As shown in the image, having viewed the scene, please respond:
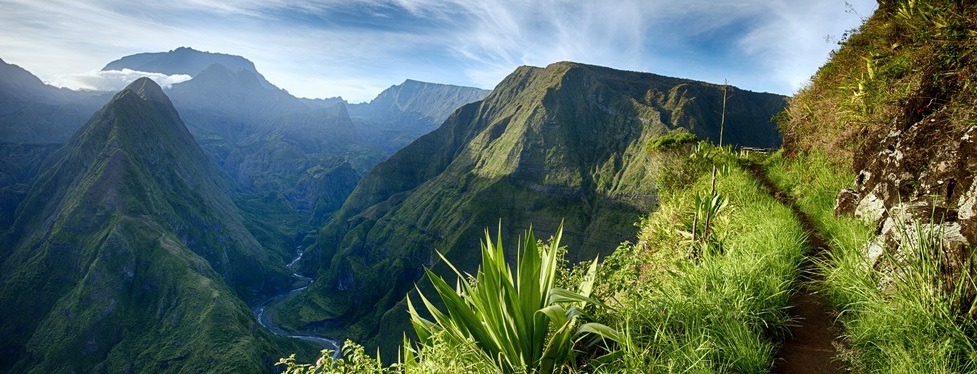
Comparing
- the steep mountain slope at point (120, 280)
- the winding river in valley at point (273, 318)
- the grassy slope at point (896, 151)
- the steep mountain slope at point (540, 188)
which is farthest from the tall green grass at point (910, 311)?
the winding river in valley at point (273, 318)

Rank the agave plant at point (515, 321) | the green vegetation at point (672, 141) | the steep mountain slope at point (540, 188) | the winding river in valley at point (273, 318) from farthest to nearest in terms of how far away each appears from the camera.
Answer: the steep mountain slope at point (540, 188), the winding river in valley at point (273, 318), the green vegetation at point (672, 141), the agave plant at point (515, 321)

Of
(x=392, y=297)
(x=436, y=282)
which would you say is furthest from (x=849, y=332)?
(x=392, y=297)

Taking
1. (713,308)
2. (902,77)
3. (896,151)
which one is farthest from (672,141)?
(713,308)

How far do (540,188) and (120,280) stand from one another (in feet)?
430

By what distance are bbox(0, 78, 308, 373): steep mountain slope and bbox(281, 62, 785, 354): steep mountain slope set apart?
36591 mm

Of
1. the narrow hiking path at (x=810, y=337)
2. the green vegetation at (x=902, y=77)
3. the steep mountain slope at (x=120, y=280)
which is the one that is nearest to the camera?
the narrow hiking path at (x=810, y=337)

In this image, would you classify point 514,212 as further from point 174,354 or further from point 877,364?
point 877,364

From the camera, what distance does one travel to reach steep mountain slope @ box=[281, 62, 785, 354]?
13075 cm

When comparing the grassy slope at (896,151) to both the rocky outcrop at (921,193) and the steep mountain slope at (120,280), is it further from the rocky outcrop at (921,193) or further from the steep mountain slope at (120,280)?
the steep mountain slope at (120,280)

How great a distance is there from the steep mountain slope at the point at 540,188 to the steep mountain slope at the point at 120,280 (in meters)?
36.6

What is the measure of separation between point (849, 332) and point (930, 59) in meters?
4.72

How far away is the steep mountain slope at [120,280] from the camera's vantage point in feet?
322

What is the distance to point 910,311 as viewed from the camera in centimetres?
289

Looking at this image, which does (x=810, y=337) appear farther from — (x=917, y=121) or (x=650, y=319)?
(x=917, y=121)
